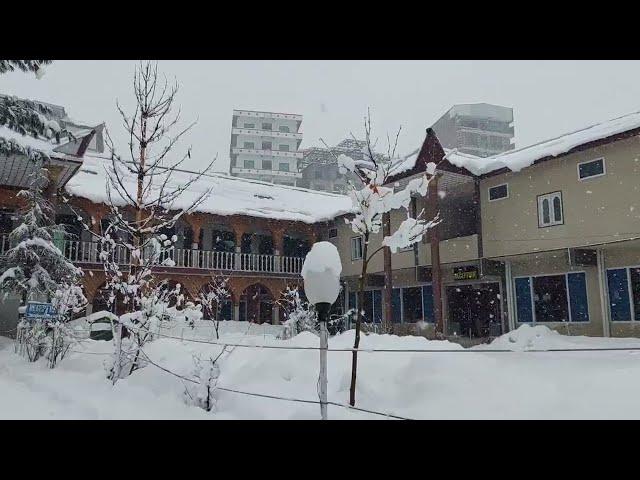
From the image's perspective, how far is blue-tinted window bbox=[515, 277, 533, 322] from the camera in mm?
15906

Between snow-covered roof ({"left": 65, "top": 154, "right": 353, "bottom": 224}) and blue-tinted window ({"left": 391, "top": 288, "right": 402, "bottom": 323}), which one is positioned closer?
snow-covered roof ({"left": 65, "top": 154, "right": 353, "bottom": 224})

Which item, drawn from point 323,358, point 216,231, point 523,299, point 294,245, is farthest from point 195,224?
point 323,358

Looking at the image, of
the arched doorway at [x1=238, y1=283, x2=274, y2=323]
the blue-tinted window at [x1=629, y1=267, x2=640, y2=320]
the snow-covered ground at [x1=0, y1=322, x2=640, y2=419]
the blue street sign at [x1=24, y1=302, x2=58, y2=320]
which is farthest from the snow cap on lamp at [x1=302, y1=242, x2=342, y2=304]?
the arched doorway at [x1=238, y1=283, x2=274, y2=323]

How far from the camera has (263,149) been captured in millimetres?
63688

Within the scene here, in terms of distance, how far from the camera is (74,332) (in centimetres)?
1130

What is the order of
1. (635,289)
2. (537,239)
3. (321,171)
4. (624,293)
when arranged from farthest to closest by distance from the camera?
(321,171) < (537,239) < (624,293) < (635,289)

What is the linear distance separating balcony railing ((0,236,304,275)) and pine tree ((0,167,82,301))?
3638mm

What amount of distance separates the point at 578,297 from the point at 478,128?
44460 mm

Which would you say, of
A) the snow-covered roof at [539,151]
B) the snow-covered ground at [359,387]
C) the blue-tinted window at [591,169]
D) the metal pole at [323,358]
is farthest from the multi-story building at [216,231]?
the metal pole at [323,358]

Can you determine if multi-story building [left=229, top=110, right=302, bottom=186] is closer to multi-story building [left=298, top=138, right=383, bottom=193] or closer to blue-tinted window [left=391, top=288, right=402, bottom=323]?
multi-story building [left=298, top=138, right=383, bottom=193]

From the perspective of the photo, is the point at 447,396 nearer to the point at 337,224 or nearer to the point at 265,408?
the point at 265,408

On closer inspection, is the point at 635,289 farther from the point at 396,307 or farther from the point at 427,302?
the point at 396,307
